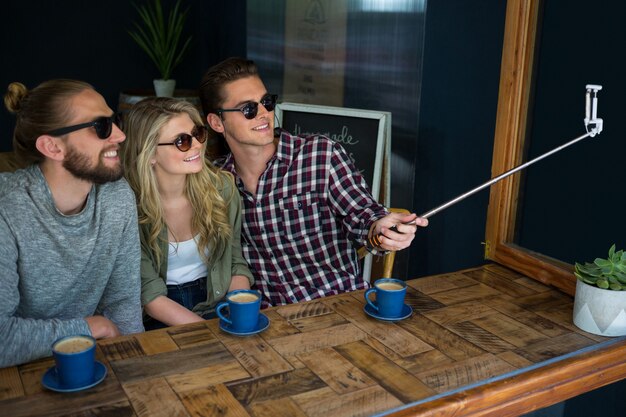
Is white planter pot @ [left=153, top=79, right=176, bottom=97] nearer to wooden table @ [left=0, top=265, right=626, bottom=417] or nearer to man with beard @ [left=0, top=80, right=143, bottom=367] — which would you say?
man with beard @ [left=0, top=80, right=143, bottom=367]

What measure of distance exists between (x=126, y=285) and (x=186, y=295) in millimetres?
267

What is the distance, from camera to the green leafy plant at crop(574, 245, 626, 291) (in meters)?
1.45

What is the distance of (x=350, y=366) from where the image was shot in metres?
1.30

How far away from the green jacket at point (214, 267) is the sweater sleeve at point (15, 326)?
395mm

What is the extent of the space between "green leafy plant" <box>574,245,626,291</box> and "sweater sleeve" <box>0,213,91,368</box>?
1.13 m

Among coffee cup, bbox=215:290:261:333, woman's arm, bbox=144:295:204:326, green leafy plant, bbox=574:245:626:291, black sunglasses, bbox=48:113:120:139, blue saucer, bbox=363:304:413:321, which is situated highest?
black sunglasses, bbox=48:113:120:139

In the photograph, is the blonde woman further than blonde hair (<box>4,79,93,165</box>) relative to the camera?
Yes

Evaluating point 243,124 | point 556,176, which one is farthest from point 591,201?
point 243,124

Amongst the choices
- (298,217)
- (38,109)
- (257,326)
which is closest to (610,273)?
(257,326)

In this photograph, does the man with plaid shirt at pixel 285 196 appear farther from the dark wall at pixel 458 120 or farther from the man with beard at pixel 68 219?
the dark wall at pixel 458 120

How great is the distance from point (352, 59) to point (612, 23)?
1.34 metres

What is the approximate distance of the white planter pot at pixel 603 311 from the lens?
1.44 m

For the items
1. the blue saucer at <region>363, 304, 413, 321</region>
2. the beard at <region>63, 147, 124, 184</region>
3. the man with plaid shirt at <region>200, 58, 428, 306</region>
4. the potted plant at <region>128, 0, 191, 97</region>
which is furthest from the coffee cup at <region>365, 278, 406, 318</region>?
the potted plant at <region>128, 0, 191, 97</region>

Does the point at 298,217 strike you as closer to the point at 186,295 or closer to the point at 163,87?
the point at 186,295
